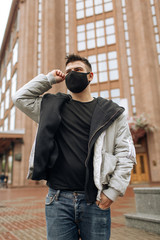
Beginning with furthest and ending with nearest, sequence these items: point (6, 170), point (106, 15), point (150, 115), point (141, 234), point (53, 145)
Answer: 1. point (6, 170)
2. point (106, 15)
3. point (150, 115)
4. point (141, 234)
5. point (53, 145)

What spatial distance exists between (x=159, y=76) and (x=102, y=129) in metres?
26.7

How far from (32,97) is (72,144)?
0.63m

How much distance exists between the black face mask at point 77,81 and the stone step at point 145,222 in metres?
3.66

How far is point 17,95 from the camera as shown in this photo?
2.16 meters

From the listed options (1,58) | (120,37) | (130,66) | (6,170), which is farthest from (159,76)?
(1,58)

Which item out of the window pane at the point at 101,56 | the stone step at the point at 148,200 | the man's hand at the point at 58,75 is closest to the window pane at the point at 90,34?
the window pane at the point at 101,56

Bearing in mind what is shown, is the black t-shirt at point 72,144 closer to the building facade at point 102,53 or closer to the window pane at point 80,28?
the building facade at point 102,53

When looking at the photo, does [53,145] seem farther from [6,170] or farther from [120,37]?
[6,170]

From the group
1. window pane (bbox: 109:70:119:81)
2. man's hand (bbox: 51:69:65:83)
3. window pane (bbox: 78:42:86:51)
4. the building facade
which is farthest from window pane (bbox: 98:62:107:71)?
man's hand (bbox: 51:69:65:83)

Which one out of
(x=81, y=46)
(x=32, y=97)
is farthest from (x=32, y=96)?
(x=81, y=46)

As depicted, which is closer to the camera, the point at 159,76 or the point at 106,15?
the point at 159,76

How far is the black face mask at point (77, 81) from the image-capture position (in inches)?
82.7

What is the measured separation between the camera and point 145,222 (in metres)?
4.91

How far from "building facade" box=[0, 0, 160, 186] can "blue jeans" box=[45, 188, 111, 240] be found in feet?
77.2
